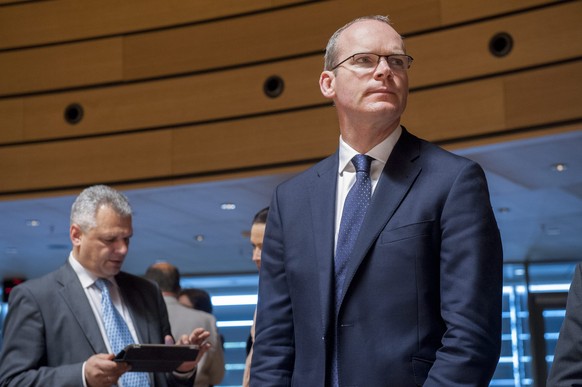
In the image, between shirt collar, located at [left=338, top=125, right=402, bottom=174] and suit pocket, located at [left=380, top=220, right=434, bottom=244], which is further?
shirt collar, located at [left=338, top=125, right=402, bottom=174]

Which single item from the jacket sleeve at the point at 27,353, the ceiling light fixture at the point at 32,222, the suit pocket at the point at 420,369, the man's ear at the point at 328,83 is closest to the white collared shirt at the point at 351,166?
the man's ear at the point at 328,83

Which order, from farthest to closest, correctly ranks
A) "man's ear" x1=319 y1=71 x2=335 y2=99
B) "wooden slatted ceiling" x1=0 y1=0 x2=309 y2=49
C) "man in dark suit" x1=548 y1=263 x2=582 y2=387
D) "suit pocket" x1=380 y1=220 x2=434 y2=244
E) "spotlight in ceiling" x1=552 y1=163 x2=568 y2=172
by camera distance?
"wooden slatted ceiling" x1=0 y1=0 x2=309 y2=49
"spotlight in ceiling" x1=552 y1=163 x2=568 y2=172
"man's ear" x1=319 y1=71 x2=335 y2=99
"suit pocket" x1=380 y1=220 x2=434 y2=244
"man in dark suit" x1=548 y1=263 x2=582 y2=387

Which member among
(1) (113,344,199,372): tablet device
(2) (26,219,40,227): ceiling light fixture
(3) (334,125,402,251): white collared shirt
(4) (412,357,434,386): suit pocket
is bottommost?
(4) (412,357,434,386): suit pocket

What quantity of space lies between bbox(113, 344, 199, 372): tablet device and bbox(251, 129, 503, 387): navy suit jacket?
3.08ft

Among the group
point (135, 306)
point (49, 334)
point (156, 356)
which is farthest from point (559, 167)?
point (49, 334)

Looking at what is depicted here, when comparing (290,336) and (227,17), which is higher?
(227,17)

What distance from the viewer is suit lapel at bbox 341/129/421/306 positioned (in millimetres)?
2002

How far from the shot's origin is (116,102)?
780 centimetres

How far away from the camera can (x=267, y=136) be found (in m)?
7.33

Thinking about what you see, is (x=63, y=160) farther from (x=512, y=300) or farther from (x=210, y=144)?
(x=512, y=300)

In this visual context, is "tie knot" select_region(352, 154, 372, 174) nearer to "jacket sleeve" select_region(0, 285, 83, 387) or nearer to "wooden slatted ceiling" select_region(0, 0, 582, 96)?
"jacket sleeve" select_region(0, 285, 83, 387)

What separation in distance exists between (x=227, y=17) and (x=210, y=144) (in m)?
1.07

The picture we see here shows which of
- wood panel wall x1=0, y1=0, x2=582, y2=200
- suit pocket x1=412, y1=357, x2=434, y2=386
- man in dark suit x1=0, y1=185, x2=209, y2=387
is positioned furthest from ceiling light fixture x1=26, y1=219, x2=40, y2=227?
suit pocket x1=412, y1=357, x2=434, y2=386

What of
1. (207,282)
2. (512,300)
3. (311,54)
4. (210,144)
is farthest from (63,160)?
(512,300)
